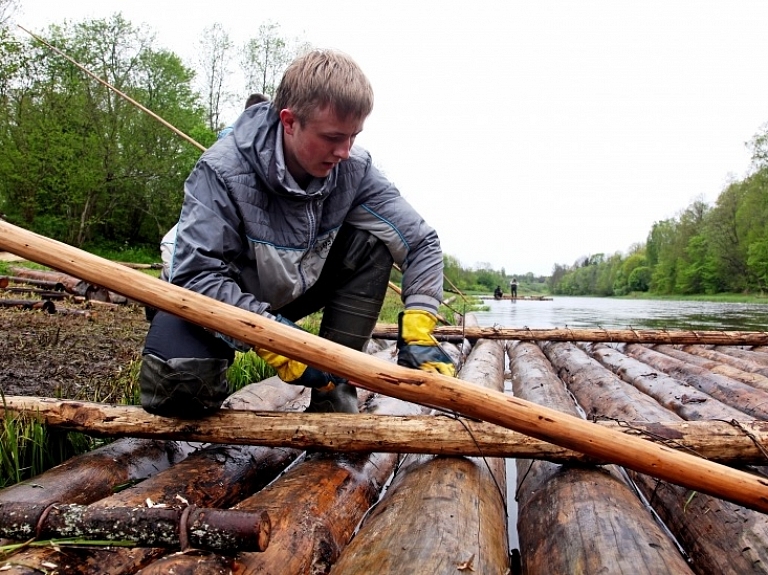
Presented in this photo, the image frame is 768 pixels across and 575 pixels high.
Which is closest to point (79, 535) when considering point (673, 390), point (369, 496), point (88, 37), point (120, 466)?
point (120, 466)

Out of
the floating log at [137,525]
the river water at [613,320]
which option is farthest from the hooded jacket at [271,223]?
the river water at [613,320]

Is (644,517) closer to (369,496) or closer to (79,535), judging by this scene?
(369,496)

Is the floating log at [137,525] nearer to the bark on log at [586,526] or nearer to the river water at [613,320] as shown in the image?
the bark on log at [586,526]

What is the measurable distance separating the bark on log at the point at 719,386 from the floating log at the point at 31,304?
7269 millimetres

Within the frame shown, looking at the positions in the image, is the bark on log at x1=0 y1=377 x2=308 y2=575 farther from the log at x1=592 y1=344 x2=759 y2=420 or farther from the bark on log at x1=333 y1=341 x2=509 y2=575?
the log at x1=592 y1=344 x2=759 y2=420

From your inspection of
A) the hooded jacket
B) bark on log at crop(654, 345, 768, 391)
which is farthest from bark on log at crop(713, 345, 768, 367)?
the hooded jacket

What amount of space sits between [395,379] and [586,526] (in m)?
0.71

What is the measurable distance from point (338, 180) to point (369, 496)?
135cm

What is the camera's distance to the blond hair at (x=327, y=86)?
7.09 feet

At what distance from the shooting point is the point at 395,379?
5.82ft

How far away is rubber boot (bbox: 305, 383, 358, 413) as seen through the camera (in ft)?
8.70

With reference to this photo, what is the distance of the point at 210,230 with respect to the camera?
216 centimetres

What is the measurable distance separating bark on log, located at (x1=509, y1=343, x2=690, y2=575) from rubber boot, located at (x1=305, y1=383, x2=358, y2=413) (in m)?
0.86

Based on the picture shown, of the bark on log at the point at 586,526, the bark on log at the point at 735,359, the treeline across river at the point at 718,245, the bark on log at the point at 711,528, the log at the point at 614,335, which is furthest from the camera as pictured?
the treeline across river at the point at 718,245
